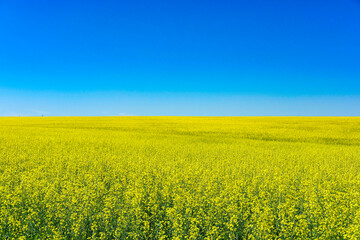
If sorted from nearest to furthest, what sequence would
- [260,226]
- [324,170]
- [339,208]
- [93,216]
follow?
[260,226] → [93,216] → [339,208] → [324,170]

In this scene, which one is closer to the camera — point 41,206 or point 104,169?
point 41,206

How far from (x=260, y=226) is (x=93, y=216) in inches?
137

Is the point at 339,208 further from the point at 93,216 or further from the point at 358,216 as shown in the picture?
the point at 93,216

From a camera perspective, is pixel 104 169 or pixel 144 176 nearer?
pixel 144 176

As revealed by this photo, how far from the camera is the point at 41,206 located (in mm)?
6410

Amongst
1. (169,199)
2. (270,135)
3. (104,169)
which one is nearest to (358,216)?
(169,199)

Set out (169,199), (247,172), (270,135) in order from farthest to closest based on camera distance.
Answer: (270,135) → (247,172) → (169,199)

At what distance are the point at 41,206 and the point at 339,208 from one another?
7421 millimetres

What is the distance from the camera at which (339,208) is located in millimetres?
6223

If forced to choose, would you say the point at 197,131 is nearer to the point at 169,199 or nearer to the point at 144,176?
the point at 144,176

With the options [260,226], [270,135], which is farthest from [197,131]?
[260,226]

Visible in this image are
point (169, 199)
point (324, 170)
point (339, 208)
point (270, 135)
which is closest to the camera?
point (339, 208)

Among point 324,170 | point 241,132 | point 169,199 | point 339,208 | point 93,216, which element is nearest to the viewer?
point 93,216

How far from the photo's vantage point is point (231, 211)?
578 centimetres
